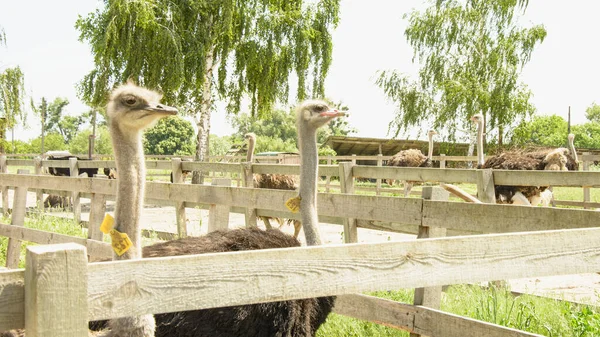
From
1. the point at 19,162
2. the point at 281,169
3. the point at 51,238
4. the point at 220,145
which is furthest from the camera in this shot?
the point at 220,145

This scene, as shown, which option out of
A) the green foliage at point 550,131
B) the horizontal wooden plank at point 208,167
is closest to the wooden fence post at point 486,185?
the horizontal wooden plank at point 208,167

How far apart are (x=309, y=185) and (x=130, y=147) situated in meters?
1.29

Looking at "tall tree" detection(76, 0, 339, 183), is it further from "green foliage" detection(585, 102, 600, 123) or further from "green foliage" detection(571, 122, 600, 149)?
"green foliage" detection(585, 102, 600, 123)

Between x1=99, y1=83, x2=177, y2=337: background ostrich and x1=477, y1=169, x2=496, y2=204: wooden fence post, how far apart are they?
118 inches

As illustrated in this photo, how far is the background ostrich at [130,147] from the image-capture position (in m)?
2.51

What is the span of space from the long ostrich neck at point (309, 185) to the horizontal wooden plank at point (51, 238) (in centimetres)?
168

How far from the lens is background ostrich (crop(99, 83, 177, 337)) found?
251 centimetres

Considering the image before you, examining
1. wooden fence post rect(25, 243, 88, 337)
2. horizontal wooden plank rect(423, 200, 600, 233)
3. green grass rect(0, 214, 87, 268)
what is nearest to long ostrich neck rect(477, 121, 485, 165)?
green grass rect(0, 214, 87, 268)

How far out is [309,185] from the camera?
3682 millimetres

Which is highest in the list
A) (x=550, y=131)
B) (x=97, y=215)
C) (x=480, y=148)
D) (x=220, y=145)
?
(x=550, y=131)

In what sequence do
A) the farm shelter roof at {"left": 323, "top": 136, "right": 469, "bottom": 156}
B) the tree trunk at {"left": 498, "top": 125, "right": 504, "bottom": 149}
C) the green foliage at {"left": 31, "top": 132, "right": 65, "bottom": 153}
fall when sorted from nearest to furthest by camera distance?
the tree trunk at {"left": 498, "top": 125, "right": 504, "bottom": 149}, the farm shelter roof at {"left": 323, "top": 136, "right": 469, "bottom": 156}, the green foliage at {"left": 31, "top": 132, "right": 65, "bottom": 153}

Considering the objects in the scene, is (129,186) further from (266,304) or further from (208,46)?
(208,46)

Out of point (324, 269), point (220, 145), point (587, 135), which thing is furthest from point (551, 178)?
point (220, 145)

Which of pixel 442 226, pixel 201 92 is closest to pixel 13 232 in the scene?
pixel 442 226
